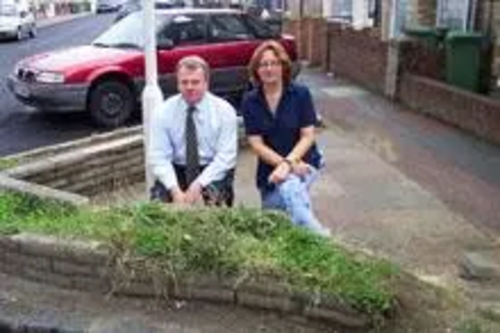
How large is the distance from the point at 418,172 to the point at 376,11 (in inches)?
447

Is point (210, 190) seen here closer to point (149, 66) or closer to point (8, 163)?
point (149, 66)

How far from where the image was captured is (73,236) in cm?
491

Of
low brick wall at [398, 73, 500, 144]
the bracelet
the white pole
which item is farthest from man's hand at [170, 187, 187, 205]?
low brick wall at [398, 73, 500, 144]

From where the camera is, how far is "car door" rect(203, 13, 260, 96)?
44.2ft

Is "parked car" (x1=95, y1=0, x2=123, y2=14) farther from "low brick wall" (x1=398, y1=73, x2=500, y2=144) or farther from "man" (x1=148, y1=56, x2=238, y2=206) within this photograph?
"man" (x1=148, y1=56, x2=238, y2=206)

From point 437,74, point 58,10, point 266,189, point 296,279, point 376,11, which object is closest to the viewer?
point 296,279

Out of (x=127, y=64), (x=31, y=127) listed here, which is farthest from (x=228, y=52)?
(x=31, y=127)

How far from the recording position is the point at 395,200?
8.00 m

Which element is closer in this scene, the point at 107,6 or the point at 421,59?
the point at 421,59

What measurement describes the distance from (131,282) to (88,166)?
317 centimetres

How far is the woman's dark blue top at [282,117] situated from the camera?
18.4ft

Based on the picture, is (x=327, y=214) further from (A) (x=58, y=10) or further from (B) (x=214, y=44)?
(A) (x=58, y=10)

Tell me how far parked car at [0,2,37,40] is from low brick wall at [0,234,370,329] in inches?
1192

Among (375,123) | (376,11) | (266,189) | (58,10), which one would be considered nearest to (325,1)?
(376,11)
